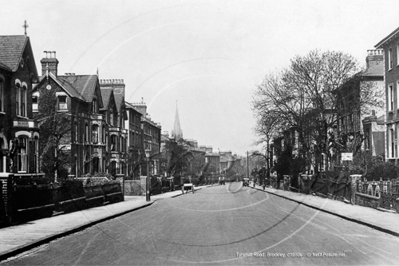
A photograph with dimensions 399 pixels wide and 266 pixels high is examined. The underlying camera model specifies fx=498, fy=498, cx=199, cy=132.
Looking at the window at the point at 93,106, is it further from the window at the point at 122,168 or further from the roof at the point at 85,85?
the window at the point at 122,168

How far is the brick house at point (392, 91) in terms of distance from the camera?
34.8 metres

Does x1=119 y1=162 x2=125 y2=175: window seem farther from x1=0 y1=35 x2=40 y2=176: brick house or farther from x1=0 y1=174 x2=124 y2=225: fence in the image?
x1=0 y1=174 x2=124 y2=225: fence

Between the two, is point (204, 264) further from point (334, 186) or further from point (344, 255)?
point (334, 186)

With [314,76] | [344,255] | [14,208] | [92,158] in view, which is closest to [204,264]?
[344,255]

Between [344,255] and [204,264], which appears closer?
[204,264]

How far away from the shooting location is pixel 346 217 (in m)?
18.6

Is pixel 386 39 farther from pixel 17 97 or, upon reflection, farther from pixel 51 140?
pixel 17 97

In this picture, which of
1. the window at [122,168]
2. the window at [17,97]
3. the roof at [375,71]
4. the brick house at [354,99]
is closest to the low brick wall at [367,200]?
the brick house at [354,99]

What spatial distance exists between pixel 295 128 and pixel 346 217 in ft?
79.5

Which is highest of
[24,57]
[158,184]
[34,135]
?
[24,57]

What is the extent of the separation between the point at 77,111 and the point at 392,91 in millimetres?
25207

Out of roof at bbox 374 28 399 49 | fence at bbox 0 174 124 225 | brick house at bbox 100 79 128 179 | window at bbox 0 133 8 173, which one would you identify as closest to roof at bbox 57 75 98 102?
brick house at bbox 100 79 128 179

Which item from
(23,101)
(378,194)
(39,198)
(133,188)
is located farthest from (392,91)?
(39,198)

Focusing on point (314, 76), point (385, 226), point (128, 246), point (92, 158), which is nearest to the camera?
point (128, 246)
